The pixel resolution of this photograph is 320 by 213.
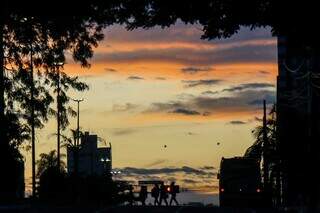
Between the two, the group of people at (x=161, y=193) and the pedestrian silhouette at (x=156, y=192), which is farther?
the pedestrian silhouette at (x=156, y=192)

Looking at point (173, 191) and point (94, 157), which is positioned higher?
point (94, 157)

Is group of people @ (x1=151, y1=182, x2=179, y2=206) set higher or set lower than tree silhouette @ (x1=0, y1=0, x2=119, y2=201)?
lower

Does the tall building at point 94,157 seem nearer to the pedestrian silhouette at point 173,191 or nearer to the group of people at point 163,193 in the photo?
the group of people at point 163,193

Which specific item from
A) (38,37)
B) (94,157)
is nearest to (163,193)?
(38,37)

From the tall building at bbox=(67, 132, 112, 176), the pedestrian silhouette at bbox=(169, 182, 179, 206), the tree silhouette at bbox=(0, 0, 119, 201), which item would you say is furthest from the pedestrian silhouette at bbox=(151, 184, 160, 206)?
the tall building at bbox=(67, 132, 112, 176)

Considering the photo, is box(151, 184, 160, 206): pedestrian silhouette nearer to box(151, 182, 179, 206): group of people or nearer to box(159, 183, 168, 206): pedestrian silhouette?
box(151, 182, 179, 206): group of people

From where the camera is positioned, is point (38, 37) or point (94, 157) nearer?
point (38, 37)

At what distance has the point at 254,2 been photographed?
45.2 ft

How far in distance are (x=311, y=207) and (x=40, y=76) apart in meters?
16.8

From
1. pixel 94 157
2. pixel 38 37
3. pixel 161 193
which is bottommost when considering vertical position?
pixel 161 193

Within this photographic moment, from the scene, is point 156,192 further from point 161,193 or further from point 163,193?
point 161,193

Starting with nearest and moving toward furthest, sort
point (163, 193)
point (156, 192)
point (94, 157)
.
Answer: point (163, 193)
point (156, 192)
point (94, 157)

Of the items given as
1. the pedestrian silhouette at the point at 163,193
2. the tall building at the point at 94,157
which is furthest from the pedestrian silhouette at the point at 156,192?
the tall building at the point at 94,157

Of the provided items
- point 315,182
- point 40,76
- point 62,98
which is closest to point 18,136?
point 62,98
